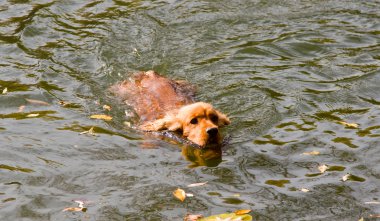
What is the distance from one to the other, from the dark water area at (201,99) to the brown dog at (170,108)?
0.64 ft

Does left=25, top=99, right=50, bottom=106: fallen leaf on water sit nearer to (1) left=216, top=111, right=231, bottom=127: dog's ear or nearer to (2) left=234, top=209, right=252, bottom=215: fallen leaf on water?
(1) left=216, top=111, right=231, bottom=127: dog's ear

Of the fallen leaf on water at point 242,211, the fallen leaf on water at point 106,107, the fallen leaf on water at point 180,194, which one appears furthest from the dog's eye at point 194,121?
the fallen leaf on water at point 242,211

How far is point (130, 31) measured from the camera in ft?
38.9

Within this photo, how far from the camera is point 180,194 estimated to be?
670cm

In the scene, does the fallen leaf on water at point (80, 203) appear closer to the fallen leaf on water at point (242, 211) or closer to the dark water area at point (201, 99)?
the dark water area at point (201, 99)

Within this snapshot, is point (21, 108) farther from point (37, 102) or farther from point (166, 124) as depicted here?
point (166, 124)

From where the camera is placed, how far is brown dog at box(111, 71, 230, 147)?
8.22 m

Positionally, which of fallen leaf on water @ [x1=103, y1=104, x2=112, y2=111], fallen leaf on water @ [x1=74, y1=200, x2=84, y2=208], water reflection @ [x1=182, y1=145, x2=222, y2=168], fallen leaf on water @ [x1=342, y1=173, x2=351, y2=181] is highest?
fallen leaf on water @ [x1=74, y1=200, x2=84, y2=208]

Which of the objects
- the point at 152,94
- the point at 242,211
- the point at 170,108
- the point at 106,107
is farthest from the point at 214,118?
the point at 242,211

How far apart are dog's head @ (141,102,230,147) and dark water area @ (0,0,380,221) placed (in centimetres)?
Result: 20

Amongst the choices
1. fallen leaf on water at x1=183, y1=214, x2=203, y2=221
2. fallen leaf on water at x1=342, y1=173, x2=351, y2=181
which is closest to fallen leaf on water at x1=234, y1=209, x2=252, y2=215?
fallen leaf on water at x1=183, y1=214, x2=203, y2=221

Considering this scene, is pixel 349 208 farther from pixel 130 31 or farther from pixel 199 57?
pixel 130 31

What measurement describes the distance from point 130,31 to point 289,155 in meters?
5.12

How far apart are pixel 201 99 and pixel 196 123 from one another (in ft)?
4.47
